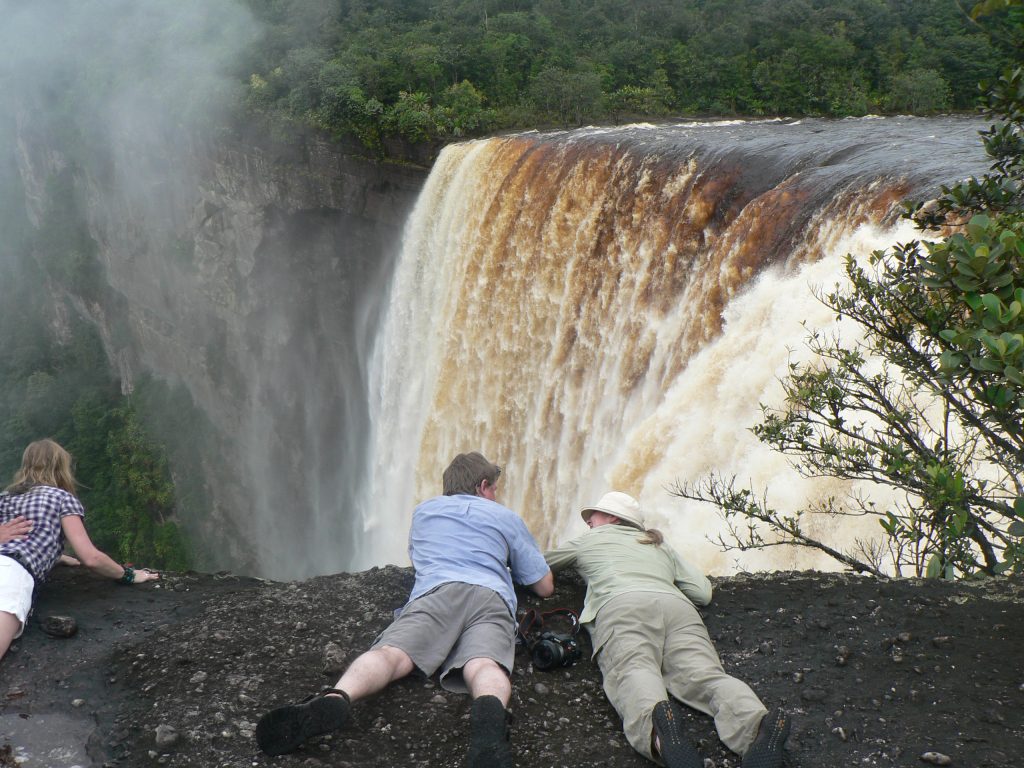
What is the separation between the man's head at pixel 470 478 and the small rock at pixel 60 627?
191cm

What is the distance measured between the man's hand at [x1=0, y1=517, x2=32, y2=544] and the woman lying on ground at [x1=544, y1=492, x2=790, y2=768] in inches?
105

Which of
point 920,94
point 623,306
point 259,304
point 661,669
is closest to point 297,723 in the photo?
point 661,669

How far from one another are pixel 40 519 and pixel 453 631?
7.80 ft

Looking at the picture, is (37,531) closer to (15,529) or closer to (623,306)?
(15,529)

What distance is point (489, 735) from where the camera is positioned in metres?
3.01

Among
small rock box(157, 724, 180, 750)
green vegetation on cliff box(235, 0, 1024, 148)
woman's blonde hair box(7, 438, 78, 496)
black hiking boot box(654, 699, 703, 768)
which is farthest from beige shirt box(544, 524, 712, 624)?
green vegetation on cliff box(235, 0, 1024, 148)

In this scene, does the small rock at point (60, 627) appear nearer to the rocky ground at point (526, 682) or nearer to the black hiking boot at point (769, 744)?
the rocky ground at point (526, 682)

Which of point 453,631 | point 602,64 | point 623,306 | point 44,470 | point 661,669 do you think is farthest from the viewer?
point 602,64

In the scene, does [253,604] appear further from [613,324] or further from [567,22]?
[567,22]

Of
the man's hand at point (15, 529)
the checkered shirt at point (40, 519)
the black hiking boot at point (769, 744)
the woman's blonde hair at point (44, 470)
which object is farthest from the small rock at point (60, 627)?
the black hiking boot at point (769, 744)

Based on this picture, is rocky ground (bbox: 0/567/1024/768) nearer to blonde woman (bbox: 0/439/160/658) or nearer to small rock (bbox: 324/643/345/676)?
small rock (bbox: 324/643/345/676)

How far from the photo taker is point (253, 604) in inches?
181

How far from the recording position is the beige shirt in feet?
12.5

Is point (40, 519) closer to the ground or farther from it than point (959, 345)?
closer to the ground
